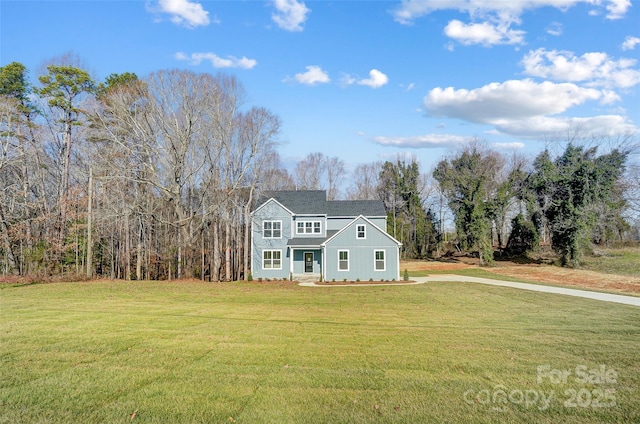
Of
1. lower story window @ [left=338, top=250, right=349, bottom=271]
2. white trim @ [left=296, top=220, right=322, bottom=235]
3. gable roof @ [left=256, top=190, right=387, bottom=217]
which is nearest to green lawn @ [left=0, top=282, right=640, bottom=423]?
lower story window @ [left=338, top=250, right=349, bottom=271]

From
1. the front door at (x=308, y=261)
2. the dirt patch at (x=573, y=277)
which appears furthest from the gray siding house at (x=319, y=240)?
the dirt patch at (x=573, y=277)

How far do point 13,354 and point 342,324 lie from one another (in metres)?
6.88

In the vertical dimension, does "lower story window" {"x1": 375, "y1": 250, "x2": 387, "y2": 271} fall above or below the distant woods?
Result: below

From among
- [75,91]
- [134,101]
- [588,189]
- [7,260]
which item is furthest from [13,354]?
[588,189]

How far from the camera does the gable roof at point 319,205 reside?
27969 mm

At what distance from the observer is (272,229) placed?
2725 centimetres

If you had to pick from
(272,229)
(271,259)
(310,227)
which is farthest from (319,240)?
(271,259)

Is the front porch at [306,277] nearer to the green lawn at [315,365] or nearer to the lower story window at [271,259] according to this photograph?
the lower story window at [271,259]

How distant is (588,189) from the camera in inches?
1179

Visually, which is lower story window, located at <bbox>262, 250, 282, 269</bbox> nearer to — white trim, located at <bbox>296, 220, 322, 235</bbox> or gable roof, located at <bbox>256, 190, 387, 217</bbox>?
white trim, located at <bbox>296, 220, 322, 235</bbox>

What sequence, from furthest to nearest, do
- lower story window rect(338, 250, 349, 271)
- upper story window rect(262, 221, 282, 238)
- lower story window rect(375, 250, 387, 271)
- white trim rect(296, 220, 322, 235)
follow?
white trim rect(296, 220, 322, 235) < upper story window rect(262, 221, 282, 238) < lower story window rect(338, 250, 349, 271) < lower story window rect(375, 250, 387, 271)

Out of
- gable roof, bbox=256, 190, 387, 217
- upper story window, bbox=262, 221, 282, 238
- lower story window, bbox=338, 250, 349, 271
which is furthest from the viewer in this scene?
gable roof, bbox=256, 190, 387, 217

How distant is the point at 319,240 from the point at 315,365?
67.3 ft

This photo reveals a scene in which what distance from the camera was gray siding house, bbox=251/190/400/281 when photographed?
24.7 meters
